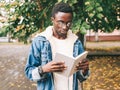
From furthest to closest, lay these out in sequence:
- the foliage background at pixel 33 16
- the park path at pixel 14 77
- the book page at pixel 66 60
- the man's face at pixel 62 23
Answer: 1. the park path at pixel 14 77
2. the foliage background at pixel 33 16
3. the man's face at pixel 62 23
4. the book page at pixel 66 60

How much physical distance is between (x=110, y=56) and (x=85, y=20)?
10393 mm

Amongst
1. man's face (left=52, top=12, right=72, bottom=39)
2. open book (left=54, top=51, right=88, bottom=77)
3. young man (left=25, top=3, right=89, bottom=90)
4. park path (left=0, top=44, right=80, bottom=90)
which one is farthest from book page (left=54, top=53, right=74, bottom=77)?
park path (left=0, top=44, right=80, bottom=90)

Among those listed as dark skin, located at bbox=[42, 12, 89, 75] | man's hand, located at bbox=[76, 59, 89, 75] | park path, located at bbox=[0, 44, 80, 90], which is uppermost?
dark skin, located at bbox=[42, 12, 89, 75]

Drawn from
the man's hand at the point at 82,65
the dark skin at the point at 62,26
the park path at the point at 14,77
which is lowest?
the park path at the point at 14,77

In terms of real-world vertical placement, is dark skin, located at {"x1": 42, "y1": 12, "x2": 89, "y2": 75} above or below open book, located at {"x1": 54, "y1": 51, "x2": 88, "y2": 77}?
above

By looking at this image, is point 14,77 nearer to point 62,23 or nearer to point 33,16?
point 33,16

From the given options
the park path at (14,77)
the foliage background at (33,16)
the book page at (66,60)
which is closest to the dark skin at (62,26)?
the book page at (66,60)

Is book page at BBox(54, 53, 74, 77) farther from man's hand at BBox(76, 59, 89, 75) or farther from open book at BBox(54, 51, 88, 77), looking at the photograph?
man's hand at BBox(76, 59, 89, 75)

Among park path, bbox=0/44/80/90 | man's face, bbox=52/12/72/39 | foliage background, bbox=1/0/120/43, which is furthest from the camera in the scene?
park path, bbox=0/44/80/90

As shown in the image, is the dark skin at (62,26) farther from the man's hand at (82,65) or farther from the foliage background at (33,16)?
the foliage background at (33,16)

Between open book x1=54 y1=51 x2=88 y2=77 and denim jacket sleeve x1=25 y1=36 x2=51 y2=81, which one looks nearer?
open book x1=54 y1=51 x2=88 y2=77

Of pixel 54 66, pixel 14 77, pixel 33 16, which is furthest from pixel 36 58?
pixel 14 77

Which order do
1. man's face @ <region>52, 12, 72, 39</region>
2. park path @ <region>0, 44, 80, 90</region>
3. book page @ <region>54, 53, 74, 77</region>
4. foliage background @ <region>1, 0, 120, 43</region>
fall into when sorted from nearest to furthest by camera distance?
book page @ <region>54, 53, 74, 77</region>
man's face @ <region>52, 12, 72, 39</region>
foliage background @ <region>1, 0, 120, 43</region>
park path @ <region>0, 44, 80, 90</region>

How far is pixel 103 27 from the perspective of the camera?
752 cm
